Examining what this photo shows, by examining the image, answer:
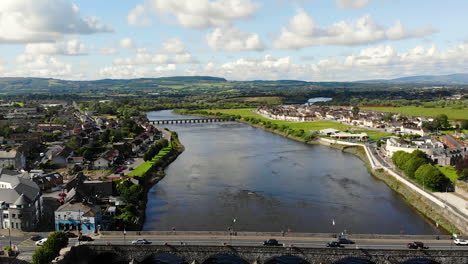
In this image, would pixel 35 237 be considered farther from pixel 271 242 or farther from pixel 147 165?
pixel 147 165

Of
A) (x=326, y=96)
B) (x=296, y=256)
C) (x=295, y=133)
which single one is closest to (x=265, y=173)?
(x=296, y=256)

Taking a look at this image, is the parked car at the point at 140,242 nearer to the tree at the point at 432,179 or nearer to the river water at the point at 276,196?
the river water at the point at 276,196

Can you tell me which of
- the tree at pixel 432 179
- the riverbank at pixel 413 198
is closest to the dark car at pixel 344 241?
the riverbank at pixel 413 198

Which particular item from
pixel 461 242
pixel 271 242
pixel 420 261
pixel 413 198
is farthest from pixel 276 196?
pixel 461 242

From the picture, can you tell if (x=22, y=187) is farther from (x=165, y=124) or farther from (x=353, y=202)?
(x=165, y=124)

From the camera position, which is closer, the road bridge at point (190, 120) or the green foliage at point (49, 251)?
the green foliage at point (49, 251)

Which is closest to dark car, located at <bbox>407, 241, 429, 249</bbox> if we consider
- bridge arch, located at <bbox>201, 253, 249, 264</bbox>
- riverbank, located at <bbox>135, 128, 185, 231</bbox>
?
bridge arch, located at <bbox>201, 253, 249, 264</bbox>
